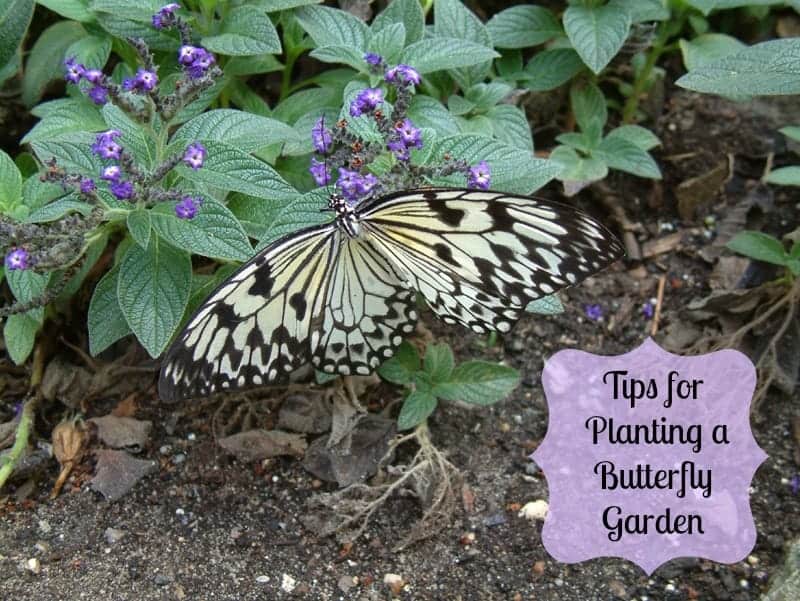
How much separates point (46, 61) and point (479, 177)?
1.41 metres

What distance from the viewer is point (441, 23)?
2.83 meters

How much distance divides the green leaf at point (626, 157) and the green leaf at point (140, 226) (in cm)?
142

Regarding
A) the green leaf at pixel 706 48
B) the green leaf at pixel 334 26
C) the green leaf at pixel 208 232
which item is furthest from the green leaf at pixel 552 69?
the green leaf at pixel 208 232

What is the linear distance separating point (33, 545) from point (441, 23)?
171 centimetres

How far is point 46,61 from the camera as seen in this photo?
2.88 meters

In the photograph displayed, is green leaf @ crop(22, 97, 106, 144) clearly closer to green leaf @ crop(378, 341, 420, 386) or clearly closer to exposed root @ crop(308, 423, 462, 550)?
green leaf @ crop(378, 341, 420, 386)

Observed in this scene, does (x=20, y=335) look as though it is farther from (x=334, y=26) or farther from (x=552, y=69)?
(x=552, y=69)

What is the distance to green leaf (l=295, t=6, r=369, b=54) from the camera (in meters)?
2.66

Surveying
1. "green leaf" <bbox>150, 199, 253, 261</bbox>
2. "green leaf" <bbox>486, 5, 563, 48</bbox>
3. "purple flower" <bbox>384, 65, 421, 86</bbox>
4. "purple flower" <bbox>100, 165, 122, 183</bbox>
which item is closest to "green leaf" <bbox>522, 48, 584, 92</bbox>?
"green leaf" <bbox>486, 5, 563, 48</bbox>

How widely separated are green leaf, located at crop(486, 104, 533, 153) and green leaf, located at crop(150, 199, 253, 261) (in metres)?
0.88

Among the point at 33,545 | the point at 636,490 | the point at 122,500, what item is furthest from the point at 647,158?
the point at 33,545

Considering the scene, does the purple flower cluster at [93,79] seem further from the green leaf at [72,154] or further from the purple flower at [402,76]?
the purple flower at [402,76]

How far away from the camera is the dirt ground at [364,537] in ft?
7.57

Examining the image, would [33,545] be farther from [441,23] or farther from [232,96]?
[441,23]
